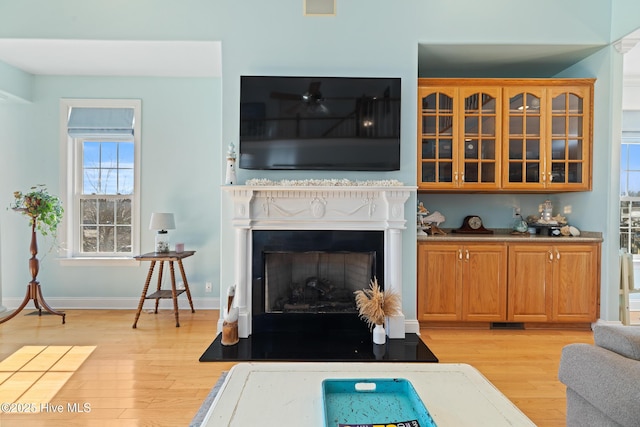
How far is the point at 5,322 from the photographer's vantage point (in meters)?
3.52

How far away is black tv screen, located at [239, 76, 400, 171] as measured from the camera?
124 inches

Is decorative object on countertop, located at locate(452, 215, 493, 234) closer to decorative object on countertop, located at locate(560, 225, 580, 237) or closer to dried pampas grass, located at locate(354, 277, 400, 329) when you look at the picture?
decorative object on countertop, located at locate(560, 225, 580, 237)

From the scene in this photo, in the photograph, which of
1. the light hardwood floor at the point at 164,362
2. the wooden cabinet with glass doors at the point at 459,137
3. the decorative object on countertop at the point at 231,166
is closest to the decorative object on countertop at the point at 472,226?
the wooden cabinet with glass doors at the point at 459,137

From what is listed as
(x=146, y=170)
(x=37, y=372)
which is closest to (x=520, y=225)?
(x=146, y=170)

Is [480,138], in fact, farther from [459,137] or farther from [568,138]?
[568,138]

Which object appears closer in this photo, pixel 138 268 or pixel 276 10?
pixel 276 10

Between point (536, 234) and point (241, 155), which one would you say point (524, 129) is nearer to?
point (536, 234)

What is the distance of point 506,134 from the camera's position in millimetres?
3463

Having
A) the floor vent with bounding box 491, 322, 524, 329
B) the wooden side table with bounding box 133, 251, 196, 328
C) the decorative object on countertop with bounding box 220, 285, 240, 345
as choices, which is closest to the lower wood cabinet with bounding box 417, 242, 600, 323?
the floor vent with bounding box 491, 322, 524, 329

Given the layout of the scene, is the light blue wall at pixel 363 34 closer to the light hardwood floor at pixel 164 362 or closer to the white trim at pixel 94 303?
the light hardwood floor at pixel 164 362

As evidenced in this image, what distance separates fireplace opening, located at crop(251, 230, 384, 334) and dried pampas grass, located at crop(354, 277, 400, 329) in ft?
0.69

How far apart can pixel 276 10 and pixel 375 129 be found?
55.8 inches

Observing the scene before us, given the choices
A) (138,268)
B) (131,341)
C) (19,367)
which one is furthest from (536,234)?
(19,367)

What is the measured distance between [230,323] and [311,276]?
82 centimetres
